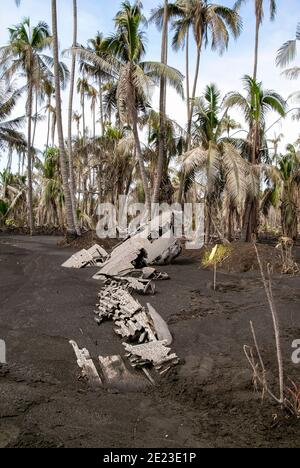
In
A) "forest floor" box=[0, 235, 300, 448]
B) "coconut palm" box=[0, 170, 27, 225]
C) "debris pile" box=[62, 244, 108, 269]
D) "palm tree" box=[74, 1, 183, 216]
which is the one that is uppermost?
"palm tree" box=[74, 1, 183, 216]

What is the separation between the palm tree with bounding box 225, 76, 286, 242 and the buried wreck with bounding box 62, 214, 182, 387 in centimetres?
686

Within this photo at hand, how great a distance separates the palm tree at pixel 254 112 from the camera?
19047 millimetres

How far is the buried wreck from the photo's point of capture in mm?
6852

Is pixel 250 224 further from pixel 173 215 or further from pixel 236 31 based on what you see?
pixel 236 31

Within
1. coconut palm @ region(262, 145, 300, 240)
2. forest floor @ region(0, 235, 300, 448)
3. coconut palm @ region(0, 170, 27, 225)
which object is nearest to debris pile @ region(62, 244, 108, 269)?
forest floor @ region(0, 235, 300, 448)

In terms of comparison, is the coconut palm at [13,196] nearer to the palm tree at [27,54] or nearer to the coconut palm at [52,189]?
the coconut palm at [52,189]

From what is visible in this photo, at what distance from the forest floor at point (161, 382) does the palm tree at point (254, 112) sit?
8812 millimetres

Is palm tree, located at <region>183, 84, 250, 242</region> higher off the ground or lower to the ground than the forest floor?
higher

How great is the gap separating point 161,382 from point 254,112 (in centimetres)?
1538

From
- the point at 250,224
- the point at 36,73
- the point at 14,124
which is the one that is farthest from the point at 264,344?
the point at 14,124

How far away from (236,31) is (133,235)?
49.3 ft

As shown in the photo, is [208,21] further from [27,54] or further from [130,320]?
[130,320]

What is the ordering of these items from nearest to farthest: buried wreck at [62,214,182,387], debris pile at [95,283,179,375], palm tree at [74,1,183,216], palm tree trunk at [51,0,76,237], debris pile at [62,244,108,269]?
buried wreck at [62,214,182,387]
debris pile at [95,283,179,375]
debris pile at [62,244,108,269]
palm tree at [74,1,183,216]
palm tree trunk at [51,0,76,237]

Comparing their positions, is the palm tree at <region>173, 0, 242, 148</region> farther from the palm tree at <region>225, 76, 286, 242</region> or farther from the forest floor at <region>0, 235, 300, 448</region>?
the forest floor at <region>0, 235, 300, 448</region>
